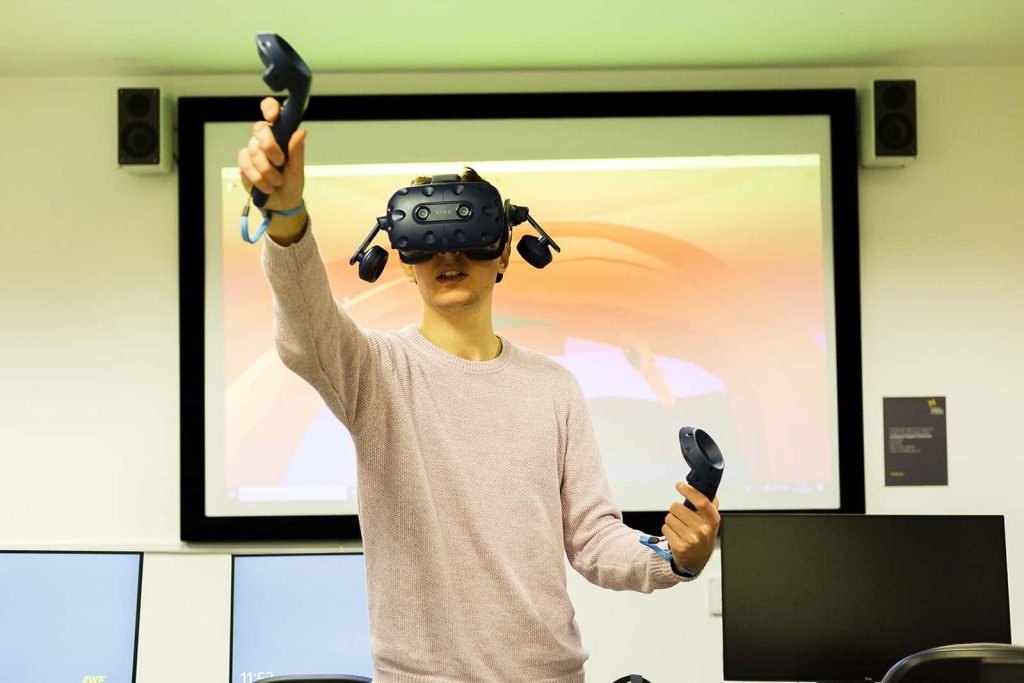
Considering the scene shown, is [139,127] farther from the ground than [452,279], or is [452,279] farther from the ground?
[139,127]

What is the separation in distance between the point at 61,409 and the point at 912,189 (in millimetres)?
3000

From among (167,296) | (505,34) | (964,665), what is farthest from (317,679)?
(505,34)

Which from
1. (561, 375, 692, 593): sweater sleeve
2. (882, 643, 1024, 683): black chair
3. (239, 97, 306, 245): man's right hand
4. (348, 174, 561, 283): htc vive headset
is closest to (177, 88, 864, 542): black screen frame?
(882, 643, 1024, 683): black chair

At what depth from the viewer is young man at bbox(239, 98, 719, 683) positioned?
1238 millimetres

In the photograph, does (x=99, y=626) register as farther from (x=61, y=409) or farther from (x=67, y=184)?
(x=67, y=184)

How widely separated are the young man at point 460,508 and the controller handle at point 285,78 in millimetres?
260

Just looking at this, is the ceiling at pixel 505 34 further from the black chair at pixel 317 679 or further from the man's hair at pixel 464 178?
the black chair at pixel 317 679

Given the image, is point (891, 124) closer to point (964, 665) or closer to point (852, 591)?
point (852, 591)

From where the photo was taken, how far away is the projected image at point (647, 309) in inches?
125

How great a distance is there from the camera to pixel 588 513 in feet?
4.70

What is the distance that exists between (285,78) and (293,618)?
2015mm

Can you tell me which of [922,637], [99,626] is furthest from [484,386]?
[99,626]

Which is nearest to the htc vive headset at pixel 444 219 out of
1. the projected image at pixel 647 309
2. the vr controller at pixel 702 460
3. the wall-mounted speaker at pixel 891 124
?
the vr controller at pixel 702 460

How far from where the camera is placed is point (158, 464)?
3193 mm
